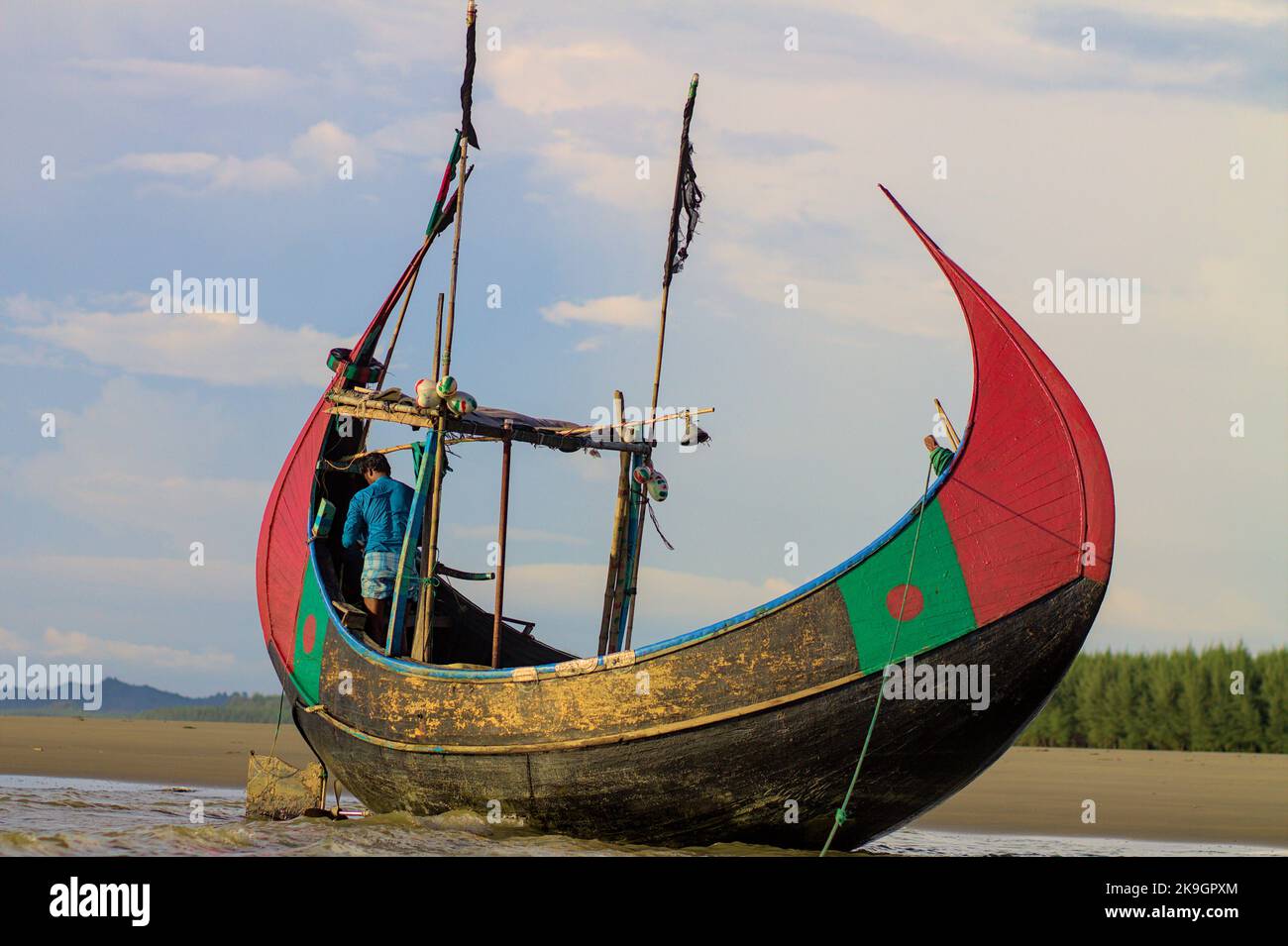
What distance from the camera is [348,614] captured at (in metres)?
12.3

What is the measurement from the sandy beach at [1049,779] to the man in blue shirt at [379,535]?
4782 millimetres

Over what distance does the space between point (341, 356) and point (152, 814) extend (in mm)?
4383

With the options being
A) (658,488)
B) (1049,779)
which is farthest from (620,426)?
(1049,779)

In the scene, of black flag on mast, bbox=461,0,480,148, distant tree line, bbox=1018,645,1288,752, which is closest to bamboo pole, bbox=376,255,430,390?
black flag on mast, bbox=461,0,480,148

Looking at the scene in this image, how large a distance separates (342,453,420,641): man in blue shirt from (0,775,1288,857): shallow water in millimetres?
1883

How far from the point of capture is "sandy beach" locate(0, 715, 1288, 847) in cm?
1336

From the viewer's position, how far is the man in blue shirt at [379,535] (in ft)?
41.0

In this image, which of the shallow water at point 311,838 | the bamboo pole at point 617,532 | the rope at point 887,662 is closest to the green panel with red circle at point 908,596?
the rope at point 887,662

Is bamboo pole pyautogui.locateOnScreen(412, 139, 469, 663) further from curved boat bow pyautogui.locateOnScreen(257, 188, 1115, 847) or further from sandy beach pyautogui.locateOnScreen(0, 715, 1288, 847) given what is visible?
sandy beach pyautogui.locateOnScreen(0, 715, 1288, 847)

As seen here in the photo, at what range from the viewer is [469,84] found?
12.7 meters

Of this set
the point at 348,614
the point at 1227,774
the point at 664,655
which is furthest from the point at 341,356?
the point at 1227,774

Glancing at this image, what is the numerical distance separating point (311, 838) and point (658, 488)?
13.3 ft
